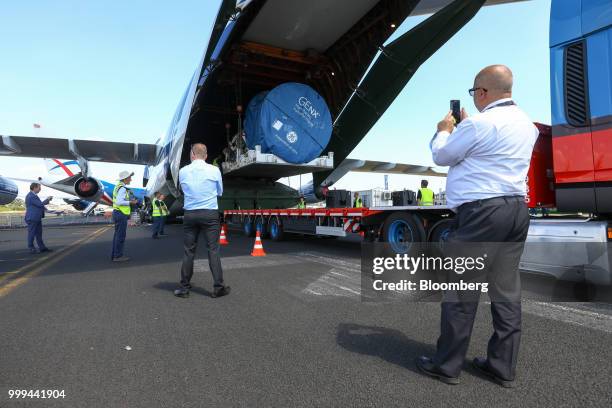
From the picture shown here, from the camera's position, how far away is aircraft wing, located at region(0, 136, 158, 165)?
15.1 meters

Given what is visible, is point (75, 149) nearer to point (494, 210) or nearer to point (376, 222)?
point (376, 222)

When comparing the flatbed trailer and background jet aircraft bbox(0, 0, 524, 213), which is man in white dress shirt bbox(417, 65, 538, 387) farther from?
background jet aircraft bbox(0, 0, 524, 213)

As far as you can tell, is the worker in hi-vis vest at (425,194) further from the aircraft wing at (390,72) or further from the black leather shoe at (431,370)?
the black leather shoe at (431,370)

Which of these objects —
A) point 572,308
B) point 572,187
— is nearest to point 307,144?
point 572,187

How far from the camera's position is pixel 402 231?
5648 mm

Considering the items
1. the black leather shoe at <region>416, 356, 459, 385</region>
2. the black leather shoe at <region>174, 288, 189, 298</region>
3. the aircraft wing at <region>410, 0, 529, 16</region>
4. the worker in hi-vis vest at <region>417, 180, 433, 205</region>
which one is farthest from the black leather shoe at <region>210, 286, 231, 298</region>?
the aircraft wing at <region>410, 0, 529, 16</region>

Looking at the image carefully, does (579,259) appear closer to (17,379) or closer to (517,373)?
(517,373)

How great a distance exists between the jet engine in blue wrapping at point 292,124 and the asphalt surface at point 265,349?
5055 mm

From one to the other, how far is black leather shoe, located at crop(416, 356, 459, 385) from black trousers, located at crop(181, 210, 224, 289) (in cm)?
245

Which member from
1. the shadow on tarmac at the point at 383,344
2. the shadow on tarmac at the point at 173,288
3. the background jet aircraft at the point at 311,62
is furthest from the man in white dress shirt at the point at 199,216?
the background jet aircraft at the point at 311,62

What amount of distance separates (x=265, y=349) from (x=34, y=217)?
28.8 ft

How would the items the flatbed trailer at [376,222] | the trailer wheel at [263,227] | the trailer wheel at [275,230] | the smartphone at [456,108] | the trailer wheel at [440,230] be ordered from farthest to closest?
the trailer wheel at [263,227]
the trailer wheel at [275,230]
the flatbed trailer at [376,222]
the trailer wheel at [440,230]
the smartphone at [456,108]

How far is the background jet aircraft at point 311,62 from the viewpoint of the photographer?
296 inches

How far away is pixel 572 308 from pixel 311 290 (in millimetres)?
2497
